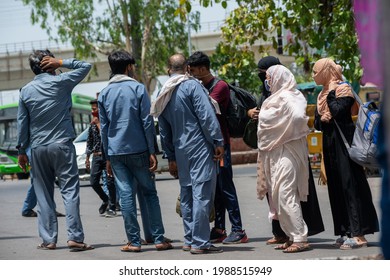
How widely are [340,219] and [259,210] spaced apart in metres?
4.35

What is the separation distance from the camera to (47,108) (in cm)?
880

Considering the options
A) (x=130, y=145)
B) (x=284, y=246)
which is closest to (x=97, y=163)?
(x=130, y=145)

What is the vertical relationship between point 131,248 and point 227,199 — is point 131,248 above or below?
below

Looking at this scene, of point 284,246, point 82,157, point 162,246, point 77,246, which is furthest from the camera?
point 82,157

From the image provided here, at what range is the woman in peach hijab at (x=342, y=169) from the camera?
8211mm

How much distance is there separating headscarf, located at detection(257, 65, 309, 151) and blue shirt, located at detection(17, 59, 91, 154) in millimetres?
1726

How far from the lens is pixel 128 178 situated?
855 cm

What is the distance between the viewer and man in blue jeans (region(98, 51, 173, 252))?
27.7ft

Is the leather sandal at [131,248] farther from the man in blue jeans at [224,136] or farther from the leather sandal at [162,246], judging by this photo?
the man in blue jeans at [224,136]

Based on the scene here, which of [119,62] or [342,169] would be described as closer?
[342,169]

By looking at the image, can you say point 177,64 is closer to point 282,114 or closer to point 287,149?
point 282,114

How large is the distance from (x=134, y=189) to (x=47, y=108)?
1.05m
